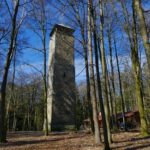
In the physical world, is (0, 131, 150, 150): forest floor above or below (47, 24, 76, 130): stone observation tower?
below

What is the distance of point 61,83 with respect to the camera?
28.8 meters

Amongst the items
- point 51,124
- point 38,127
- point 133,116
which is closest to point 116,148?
point 51,124

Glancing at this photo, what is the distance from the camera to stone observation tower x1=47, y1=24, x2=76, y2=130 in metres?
28.0

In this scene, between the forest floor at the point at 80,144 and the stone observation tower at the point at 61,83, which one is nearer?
the forest floor at the point at 80,144

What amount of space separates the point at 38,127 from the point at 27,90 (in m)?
7.22

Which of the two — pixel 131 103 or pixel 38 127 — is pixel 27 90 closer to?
pixel 38 127

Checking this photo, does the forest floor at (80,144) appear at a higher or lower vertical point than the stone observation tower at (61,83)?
lower

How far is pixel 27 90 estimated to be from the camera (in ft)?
158

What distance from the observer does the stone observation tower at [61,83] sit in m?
28.0

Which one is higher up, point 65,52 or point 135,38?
point 65,52

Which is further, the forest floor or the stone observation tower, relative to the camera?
the stone observation tower

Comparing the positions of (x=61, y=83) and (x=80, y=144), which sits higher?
(x=61, y=83)

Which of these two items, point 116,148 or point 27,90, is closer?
point 116,148

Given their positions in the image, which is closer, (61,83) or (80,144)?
(80,144)
